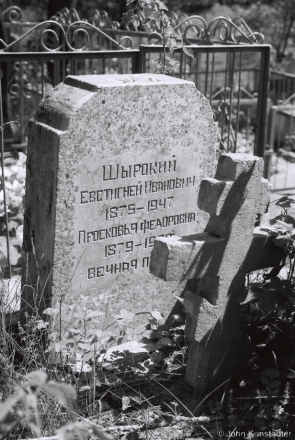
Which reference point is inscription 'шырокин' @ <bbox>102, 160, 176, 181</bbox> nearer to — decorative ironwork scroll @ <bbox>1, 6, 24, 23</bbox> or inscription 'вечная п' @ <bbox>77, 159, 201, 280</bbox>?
inscription 'вечная п' @ <bbox>77, 159, 201, 280</bbox>

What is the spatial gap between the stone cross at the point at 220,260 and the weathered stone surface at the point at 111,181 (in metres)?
0.71

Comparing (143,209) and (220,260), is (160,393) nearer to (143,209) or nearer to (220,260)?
(220,260)

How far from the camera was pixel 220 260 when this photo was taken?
294 cm

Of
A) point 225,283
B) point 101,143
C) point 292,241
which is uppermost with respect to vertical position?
point 101,143

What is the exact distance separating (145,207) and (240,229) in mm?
863

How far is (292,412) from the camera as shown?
286 cm

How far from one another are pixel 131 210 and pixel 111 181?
24 centimetres

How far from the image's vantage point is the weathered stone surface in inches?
129

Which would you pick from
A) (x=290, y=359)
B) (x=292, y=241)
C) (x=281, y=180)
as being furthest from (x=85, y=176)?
(x=281, y=180)

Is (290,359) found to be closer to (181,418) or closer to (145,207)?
(181,418)

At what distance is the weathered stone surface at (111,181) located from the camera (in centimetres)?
327

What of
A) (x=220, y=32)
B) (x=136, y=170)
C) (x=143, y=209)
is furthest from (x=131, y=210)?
(x=220, y=32)

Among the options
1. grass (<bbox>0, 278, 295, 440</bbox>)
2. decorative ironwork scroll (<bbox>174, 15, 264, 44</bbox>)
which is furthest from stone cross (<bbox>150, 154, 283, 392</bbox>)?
decorative ironwork scroll (<bbox>174, 15, 264, 44</bbox>)

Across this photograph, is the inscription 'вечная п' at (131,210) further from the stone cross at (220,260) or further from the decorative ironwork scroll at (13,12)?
the decorative ironwork scroll at (13,12)
